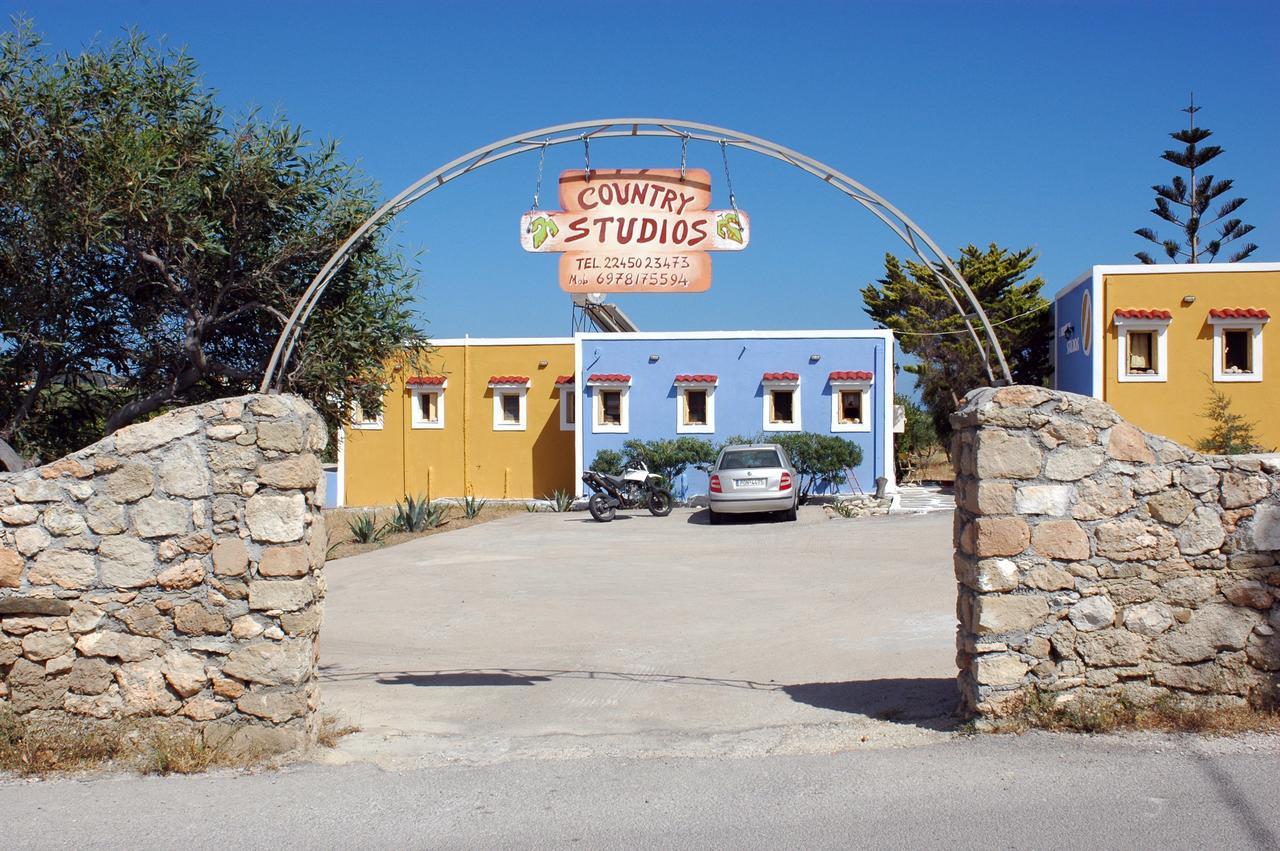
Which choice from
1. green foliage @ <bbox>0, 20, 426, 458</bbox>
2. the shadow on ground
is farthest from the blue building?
the shadow on ground

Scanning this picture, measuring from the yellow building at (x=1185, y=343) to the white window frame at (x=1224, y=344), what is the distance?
21mm

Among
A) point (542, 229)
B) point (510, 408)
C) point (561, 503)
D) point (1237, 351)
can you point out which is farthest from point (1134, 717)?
point (510, 408)

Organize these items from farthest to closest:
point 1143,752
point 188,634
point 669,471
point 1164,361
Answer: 1. point 669,471
2. point 1164,361
3. point 188,634
4. point 1143,752

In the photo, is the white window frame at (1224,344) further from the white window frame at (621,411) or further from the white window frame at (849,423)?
the white window frame at (621,411)

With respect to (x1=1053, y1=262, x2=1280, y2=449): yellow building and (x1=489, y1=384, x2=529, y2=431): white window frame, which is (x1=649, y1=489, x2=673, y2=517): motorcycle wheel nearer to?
(x1=489, y1=384, x2=529, y2=431): white window frame

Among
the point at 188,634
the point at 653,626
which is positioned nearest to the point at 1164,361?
the point at 653,626

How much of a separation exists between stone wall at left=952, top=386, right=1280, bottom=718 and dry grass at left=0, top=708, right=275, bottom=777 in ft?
14.4

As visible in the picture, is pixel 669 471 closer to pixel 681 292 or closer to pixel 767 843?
pixel 681 292

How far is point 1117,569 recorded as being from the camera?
20.6 feet

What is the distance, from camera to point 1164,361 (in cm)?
2466

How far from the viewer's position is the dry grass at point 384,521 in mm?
18438

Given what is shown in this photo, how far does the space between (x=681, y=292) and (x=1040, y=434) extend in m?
2.78

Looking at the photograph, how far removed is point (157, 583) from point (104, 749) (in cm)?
95

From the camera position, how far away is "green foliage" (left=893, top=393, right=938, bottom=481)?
1382 inches
